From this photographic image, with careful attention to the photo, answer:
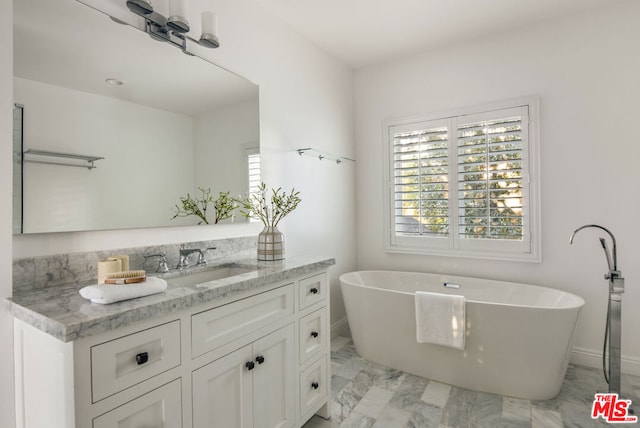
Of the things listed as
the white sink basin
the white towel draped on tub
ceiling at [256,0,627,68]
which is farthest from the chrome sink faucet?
ceiling at [256,0,627,68]

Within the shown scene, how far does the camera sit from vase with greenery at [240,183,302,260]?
6.51 ft

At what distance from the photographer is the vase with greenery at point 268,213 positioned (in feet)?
6.51

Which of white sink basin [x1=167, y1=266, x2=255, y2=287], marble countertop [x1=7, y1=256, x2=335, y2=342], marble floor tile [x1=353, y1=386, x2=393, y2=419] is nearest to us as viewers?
marble countertop [x1=7, y1=256, x2=335, y2=342]

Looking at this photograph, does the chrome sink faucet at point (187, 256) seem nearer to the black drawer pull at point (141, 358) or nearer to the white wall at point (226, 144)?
the white wall at point (226, 144)

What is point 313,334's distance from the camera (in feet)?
6.22

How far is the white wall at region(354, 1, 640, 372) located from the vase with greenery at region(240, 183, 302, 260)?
5.62 feet

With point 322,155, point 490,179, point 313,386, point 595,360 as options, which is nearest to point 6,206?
point 313,386

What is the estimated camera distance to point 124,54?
162cm

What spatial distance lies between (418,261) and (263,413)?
7.12ft

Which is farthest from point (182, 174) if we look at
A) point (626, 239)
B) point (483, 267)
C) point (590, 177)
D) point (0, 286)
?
point (626, 239)

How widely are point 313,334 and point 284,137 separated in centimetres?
146

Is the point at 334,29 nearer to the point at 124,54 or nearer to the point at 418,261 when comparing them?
the point at 124,54

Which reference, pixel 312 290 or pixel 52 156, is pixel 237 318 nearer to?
pixel 312 290

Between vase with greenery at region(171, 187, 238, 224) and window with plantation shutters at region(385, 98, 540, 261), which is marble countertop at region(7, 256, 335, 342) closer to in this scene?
vase with greenery at region(171, 187, 238, 224)
